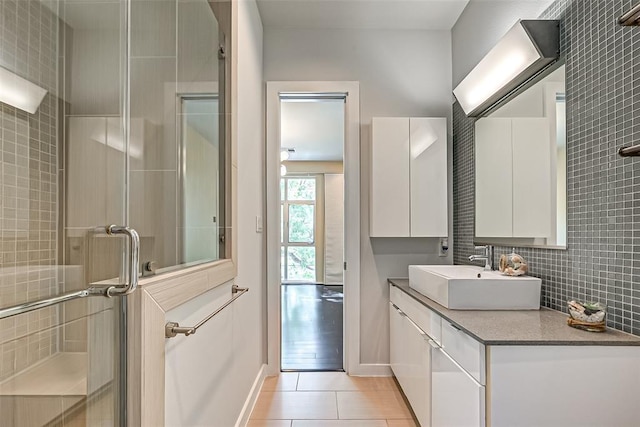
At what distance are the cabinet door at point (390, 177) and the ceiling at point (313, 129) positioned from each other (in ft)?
2.96

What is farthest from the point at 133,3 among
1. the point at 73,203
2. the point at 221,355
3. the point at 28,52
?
the point at 221,355

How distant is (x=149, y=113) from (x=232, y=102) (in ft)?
2.36

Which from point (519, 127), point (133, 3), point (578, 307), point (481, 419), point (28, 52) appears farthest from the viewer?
point (519, 127)

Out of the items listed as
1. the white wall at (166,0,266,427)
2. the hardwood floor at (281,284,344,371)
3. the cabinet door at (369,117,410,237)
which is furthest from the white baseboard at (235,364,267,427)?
the cabinet door at (369,117,410,237)

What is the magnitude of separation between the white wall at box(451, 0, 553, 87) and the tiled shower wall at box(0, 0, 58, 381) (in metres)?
2.04

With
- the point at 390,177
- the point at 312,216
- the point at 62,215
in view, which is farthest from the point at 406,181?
the point at 312,216

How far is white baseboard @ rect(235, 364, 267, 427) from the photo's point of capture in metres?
2.15

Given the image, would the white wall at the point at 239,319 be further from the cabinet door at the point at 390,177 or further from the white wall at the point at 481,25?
the white wall at the point at 481,25

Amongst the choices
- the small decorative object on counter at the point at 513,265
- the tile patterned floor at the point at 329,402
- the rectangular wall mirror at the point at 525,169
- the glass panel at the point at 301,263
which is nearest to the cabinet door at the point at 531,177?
the rectangular wall mirror at the point at 525,169

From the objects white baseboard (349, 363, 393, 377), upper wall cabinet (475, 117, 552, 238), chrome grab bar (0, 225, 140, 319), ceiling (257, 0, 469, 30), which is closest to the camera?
chrome grab bar (0, 225, 140, 319)

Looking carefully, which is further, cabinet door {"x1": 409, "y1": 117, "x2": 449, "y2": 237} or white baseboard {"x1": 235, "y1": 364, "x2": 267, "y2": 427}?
cabinet door {"x1": 409, "y1": 117, "x2": 449, "y2": 237}

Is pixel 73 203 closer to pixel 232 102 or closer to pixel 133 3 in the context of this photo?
pixel 133 3

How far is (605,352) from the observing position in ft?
4.03

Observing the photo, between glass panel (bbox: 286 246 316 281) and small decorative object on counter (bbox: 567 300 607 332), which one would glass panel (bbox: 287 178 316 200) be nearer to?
glass panel (bbox: 286 246 316 281)
